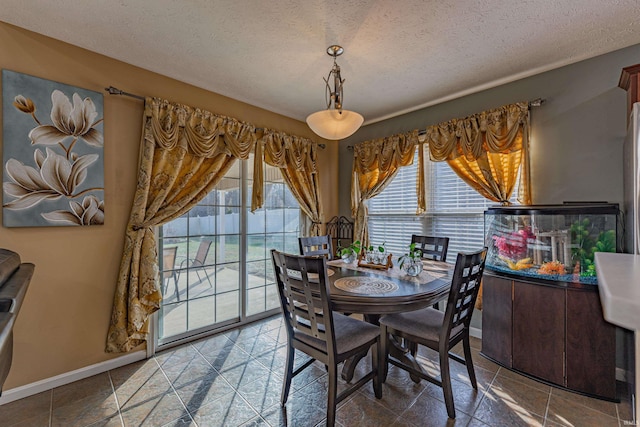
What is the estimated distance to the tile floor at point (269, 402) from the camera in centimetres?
181

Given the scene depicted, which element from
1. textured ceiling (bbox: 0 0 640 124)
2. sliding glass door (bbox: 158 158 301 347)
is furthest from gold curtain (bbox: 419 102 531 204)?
sliding glass door (bbox: 158 158 301 347)

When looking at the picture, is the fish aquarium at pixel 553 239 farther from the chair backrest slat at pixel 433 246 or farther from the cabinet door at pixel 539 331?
the chair backrest slat at pixel 433 246

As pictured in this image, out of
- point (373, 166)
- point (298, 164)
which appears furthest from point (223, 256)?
point (373, 166)

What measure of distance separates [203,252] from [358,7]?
8.60 feet

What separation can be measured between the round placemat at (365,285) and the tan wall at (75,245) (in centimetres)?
198

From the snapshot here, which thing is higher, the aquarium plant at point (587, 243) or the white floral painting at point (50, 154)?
the white floral painting at point (50, 154)

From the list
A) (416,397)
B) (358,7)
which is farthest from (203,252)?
(358,7)

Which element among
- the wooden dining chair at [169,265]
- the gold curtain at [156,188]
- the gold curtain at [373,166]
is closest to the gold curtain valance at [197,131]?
the gold curtain at [156,188]

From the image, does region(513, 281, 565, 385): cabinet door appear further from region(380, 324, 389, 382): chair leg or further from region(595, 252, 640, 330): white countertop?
region(595, 252, 640, 330): white countertop

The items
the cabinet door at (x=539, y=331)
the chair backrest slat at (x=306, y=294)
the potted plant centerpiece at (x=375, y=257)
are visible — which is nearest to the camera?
the chair backrest slat at (x=306, y=294)

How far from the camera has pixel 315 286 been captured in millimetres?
1692

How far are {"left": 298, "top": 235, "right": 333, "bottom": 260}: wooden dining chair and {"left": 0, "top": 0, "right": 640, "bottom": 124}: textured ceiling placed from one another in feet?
5.24

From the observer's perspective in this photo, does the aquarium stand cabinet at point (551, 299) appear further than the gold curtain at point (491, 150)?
No

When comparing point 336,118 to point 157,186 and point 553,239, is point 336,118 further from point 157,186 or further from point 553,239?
point 553,239
